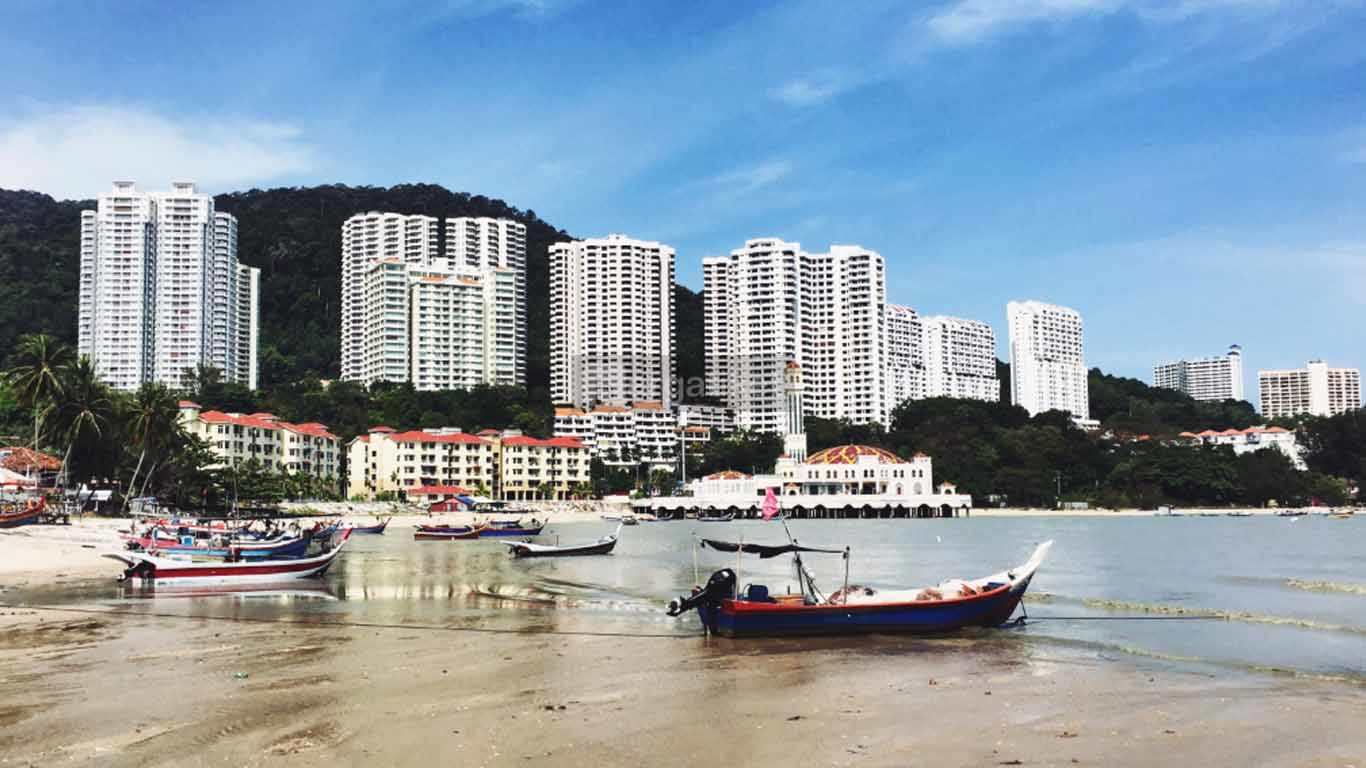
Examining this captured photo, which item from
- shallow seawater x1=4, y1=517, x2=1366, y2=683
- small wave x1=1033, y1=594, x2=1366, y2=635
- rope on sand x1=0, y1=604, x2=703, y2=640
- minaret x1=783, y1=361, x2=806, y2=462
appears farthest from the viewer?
minaret x1=783, y1=361, x2=806, y2=462

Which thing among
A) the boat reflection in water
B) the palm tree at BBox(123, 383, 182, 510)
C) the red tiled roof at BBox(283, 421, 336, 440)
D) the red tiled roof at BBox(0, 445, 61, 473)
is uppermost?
the red tiled roof at BBox(283, 421, 336, 440)

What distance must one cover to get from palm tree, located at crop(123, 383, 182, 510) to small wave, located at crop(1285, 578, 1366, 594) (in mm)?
61019

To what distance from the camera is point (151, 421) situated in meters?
66.6

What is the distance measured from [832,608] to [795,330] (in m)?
158

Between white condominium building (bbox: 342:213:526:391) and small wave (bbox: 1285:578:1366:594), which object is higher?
white condominium building (bbox: 342:213:526:391)

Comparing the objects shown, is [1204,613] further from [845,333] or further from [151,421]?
[845,333]

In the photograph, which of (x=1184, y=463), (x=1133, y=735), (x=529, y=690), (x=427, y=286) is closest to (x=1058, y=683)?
(x=1133, y=735)

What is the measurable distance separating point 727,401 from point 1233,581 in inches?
5664

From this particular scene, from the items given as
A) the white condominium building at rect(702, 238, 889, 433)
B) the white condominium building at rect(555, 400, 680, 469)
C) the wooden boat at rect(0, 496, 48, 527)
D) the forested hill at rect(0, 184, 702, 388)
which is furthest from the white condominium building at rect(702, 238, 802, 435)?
the wooden boat at rect(0, 496, 48, 527)

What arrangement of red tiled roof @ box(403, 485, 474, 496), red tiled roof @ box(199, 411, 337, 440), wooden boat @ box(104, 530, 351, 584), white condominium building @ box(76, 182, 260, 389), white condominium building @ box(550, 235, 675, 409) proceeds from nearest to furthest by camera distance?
wooden boat @ box(104, 530, 351, 584) → red tiled roof @ box(199, 411, 337, 440) → red tiled roof @ box(403, 485, 474, 496) → white condominium building @ box(76, 182, 260, 389) → white condominium building @ box(550, 235, 675, 409)

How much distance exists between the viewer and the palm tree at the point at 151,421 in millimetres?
66438

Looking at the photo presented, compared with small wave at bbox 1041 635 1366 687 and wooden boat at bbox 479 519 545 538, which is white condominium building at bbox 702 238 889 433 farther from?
small wave at bbox 1041 635 1366 687

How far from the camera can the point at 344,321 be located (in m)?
177

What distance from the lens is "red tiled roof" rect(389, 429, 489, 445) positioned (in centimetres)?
12719
